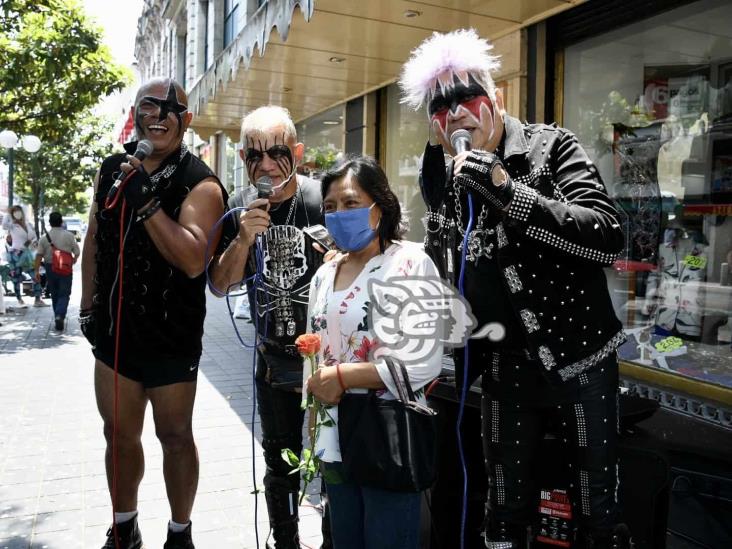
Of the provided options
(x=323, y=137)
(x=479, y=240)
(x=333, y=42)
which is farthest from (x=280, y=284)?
(x=323, y=137)

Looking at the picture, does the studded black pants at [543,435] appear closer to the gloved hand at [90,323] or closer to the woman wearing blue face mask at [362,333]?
the woman wearing blue face mask at [362,333]

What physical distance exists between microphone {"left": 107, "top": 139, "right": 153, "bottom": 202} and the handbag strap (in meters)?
1.20

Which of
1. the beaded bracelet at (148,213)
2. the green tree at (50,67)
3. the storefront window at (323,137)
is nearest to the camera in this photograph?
the beaded bracelet at (148,213)

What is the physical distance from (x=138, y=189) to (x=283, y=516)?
4.88 feet

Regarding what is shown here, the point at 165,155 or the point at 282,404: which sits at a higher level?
the point at 165,155

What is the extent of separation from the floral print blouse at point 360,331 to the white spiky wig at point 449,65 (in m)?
0.52

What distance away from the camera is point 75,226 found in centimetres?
4681

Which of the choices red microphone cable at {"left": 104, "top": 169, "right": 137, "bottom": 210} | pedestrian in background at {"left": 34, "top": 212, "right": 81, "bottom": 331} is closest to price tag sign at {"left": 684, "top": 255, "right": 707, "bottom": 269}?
red microphone cable at {"left": 104, "top": 169, "right": 137, "bottom": 210}

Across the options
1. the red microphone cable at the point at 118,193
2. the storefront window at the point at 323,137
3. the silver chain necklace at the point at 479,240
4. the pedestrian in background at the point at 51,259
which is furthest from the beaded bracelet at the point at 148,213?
the pedestrian in background at the point at 51,259

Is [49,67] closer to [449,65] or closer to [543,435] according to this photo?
[449,65]

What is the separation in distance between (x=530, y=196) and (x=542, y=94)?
3.96 metres

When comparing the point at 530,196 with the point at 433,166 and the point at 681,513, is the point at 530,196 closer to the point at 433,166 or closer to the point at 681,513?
the point at 433,166

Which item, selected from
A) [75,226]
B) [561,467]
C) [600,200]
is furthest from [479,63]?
[75,226]

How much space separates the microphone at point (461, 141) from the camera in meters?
1.87
